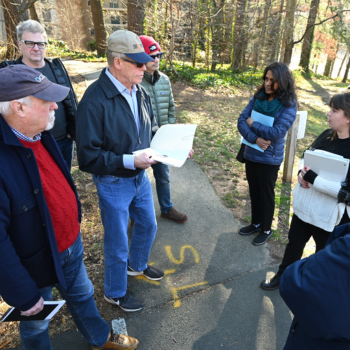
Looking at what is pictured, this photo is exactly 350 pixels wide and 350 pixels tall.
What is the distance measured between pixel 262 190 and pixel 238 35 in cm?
1320

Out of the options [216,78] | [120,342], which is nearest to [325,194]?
[120,342]

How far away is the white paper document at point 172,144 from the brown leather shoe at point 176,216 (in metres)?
1.60

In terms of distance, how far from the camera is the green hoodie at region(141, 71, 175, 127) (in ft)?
11.6

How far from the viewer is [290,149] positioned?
16.6 feet

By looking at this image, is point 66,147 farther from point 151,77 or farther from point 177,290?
point 177,290

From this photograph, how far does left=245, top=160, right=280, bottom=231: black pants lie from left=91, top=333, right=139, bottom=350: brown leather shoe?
207 centimetres

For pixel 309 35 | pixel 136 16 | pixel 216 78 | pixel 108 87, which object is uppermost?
pixel 136 16

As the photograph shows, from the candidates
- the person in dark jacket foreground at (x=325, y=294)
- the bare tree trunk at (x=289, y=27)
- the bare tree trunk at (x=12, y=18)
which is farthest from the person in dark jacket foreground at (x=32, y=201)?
the bare tree trunk at (x=289, y=27)

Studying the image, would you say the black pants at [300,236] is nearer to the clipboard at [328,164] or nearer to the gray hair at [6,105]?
the clipboard at [328,164]

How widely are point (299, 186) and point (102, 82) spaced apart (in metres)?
1.90

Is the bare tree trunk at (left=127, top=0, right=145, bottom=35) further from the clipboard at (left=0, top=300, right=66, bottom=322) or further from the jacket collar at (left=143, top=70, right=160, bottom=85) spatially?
the clipboard at (left=0, top=300, right=66, bottom=322)

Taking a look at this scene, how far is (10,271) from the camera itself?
1491 millimetres

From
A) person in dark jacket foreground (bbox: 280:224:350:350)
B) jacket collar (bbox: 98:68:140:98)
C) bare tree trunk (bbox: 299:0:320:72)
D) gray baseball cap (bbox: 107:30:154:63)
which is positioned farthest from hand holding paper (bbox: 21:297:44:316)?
bare tree trunk (bbox: 299:0:320:72)

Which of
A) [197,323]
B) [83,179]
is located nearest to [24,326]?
[197,323]
